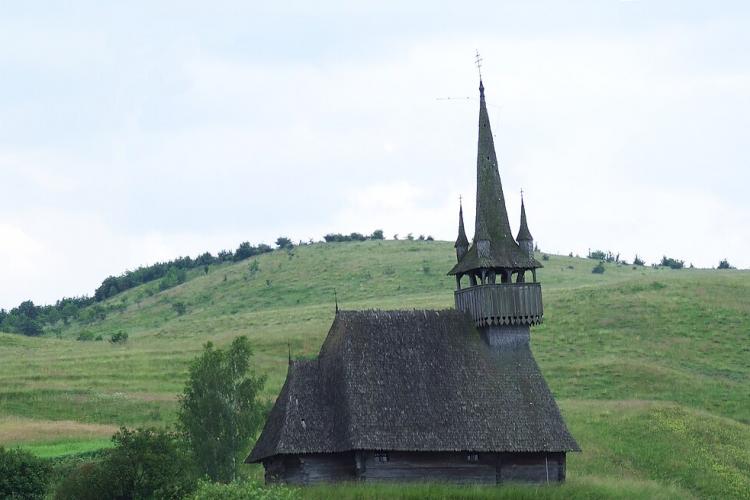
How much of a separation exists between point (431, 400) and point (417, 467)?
8.66 ft

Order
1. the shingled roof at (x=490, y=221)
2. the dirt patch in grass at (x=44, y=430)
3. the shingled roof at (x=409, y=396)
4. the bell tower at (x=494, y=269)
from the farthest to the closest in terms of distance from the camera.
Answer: the dirt patch in grass at (x=44, y=430) → the shingled roof at (x=490, y=221) → the bell tower at (x=494, y=269) → the shingled roof at (x=409, y=396)

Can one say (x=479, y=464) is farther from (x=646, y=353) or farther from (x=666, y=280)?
(x=666, y=280)

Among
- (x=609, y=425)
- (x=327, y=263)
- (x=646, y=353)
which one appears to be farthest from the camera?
(x=327, y=263)

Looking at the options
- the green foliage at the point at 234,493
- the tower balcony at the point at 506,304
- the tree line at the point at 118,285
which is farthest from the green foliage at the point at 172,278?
the green foliage at the point at 234,493

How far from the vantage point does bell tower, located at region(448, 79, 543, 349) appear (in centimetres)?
5038

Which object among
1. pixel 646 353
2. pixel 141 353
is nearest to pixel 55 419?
pixel 141 353

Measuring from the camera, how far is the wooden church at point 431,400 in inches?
1820

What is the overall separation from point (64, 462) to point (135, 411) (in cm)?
1425

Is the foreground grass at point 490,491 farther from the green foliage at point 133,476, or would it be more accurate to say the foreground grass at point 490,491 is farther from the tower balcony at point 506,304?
the tower balcony at point 506,304

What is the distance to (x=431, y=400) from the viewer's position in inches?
1877

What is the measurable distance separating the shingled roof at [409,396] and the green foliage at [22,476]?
25.6ft

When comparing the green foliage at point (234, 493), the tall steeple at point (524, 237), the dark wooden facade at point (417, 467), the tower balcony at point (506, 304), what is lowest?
the dark wooden facade at point (417, 467)

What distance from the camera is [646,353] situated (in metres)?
84.2

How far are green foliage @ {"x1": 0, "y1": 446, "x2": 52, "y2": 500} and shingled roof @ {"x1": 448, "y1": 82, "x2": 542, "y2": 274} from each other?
724 inches
